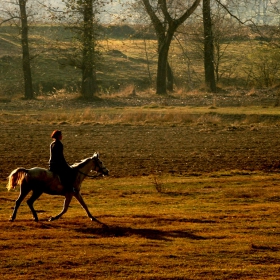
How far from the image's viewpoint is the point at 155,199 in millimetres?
19781

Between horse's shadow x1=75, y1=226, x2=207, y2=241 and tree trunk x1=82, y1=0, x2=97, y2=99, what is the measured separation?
33.7 metres

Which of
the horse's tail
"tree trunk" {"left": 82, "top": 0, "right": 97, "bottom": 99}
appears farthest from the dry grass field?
"tree trunk" {"left": 82, "top": 0, "right": 97, "bottom": 99}

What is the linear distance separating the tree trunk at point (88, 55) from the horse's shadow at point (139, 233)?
3367 cm

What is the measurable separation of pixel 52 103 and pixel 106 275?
35362 millimetres

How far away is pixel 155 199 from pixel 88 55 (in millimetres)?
29727

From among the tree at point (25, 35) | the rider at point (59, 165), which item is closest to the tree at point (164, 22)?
the tree at point (25, 35)

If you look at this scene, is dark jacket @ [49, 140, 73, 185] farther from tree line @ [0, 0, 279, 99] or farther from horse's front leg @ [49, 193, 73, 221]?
tree line @ [0, 0, 279, 99]

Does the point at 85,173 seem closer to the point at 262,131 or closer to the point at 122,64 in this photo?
the point at 262,131

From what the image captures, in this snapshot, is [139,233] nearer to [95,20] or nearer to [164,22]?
[95,20]

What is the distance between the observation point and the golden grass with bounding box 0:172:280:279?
39.7ft

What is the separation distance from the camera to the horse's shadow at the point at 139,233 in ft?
47.5

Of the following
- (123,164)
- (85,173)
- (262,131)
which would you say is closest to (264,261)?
(85,173)

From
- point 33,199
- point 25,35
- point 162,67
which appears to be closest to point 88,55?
point 25,35

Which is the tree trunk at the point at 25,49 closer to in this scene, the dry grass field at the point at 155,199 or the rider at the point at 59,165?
the dry grass field at the point at 155,199
